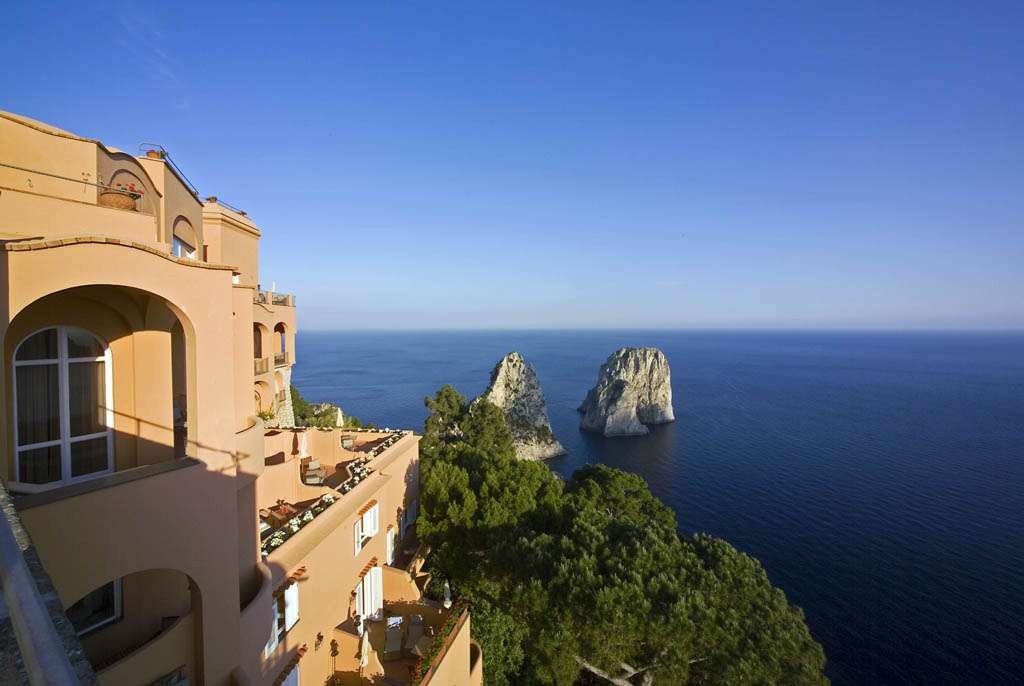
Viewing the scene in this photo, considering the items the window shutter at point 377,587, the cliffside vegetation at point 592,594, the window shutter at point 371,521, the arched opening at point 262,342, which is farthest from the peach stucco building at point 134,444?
the arched opening at point 262,342

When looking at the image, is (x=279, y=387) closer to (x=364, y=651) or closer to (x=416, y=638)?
(x=416, y=638)

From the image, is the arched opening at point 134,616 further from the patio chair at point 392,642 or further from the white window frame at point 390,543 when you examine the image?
the white window frame at point 390,543

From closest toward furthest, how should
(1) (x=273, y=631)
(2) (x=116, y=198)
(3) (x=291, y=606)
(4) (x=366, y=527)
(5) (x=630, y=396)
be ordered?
1. (2) (x=116, y=198)
2. (1) (x=273, y=631)
3. (3) (x=291, y=606)
4. (4) (x=366, y=527)
5. (5) (x=630, y=396)

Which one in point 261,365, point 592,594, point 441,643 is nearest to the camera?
point 441,643

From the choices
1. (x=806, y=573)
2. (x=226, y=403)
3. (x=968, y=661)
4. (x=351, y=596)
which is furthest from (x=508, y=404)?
(x=226, y=403)

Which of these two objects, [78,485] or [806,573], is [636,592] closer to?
[78,485]

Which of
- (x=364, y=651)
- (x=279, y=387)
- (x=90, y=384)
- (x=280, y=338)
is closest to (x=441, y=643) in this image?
(x=364, y=651)

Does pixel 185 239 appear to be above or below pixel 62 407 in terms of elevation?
above
